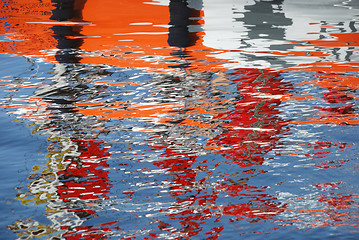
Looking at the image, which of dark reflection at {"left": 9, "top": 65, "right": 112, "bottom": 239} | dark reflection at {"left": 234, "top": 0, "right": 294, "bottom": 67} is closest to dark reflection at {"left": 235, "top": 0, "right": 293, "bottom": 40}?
dark reflection at {"left": 234, "top": 0, "right": 294, "bottom": 67}

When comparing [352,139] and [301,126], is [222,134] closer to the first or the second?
[301,126]

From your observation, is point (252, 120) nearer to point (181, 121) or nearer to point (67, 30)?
point (181, 121)

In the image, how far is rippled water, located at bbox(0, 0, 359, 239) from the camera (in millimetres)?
1470

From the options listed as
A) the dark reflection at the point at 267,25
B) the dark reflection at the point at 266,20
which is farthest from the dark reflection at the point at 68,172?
the dark reflection at the point at 266,20

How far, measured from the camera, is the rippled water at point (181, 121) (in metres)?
1.47

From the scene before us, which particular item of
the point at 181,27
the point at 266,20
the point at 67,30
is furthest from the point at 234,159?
the point at 67,30

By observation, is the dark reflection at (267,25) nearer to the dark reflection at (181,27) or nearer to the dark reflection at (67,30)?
the dark reflection at (181,27)

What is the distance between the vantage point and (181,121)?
2.27m

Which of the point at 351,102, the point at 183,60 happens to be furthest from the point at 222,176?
the point at 183,60

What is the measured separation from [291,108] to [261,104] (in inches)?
6.2

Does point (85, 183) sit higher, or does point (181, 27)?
point (181, 27)

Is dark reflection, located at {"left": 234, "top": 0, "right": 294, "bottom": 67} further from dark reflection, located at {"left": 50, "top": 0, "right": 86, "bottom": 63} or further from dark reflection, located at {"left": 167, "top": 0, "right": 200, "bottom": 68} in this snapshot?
dark reflection, located at {"left": 50, "top": 0, "right": 86, "bottom": 63}

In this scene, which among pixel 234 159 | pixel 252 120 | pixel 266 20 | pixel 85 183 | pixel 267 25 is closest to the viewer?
pixel 85 183

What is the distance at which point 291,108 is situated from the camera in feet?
7.86
